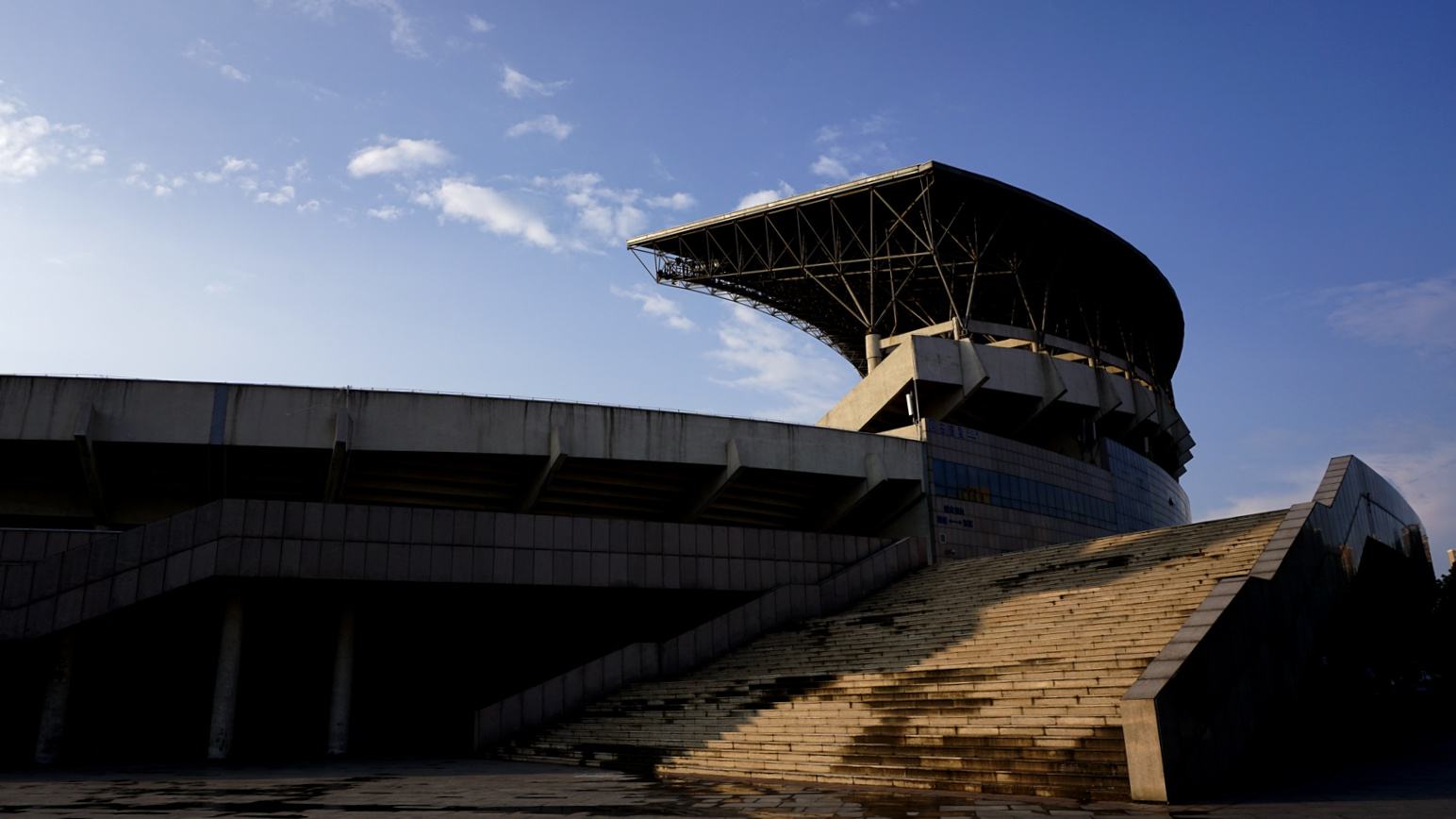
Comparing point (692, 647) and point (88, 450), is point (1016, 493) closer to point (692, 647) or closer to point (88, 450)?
point (692, 647)

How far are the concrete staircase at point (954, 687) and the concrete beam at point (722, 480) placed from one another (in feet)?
28.7

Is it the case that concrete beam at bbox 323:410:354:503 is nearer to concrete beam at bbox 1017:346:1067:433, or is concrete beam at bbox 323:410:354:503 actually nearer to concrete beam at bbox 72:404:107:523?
concrete beam at bbox 72:404:107:523

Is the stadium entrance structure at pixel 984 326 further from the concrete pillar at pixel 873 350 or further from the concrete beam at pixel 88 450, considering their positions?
the concrete beam at pixel 88 450

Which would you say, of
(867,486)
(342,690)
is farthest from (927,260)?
(342,690)

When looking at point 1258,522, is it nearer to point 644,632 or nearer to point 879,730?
point 879,730

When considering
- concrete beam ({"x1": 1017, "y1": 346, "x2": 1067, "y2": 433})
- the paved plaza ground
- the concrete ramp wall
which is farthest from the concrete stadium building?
the paved plaza ground

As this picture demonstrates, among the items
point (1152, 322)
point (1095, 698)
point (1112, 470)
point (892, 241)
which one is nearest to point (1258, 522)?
point (1095, 698)

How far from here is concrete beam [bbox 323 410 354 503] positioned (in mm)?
29891

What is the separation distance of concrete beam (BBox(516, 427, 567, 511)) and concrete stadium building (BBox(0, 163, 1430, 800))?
16 cm

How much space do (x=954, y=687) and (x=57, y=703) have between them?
1986 centimetres

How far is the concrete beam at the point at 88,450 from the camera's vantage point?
92.1 ft

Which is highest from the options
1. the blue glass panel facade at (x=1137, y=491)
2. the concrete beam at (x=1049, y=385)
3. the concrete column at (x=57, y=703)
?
the concrete beam at (x=1049, y=385)

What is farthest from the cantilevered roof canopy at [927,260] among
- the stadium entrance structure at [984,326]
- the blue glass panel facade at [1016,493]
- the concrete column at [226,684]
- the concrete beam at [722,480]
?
the concrete column at [226,684]

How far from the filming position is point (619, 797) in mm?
12430
